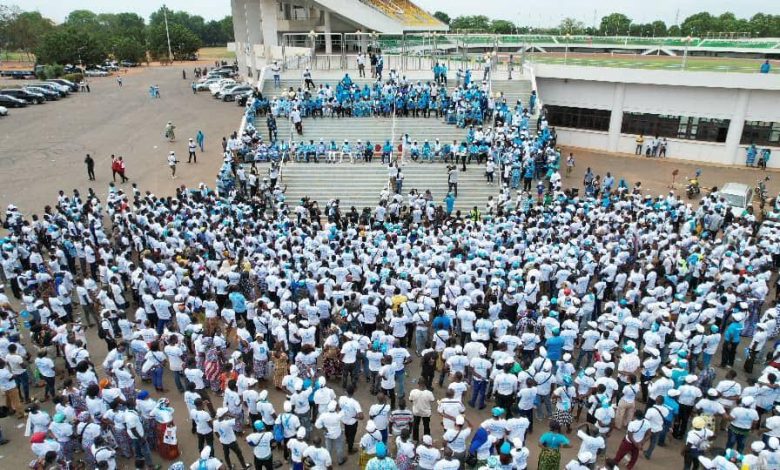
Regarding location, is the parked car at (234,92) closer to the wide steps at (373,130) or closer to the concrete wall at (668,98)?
the wide steps at (373,130)

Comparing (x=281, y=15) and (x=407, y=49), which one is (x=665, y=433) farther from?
(x=281, y=15)

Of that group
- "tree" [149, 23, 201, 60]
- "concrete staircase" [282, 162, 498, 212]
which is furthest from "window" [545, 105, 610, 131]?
"tree" [149, 23, 201, 60]

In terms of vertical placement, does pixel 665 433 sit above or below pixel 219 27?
below

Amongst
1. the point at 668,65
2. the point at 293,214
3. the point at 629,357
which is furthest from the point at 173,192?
the point at 668,65

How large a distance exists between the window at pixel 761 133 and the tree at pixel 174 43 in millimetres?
71966

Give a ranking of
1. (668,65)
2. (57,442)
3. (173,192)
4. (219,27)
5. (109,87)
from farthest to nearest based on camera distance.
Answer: (219,27), (109,87), (668,65), (173,192), (57,442)

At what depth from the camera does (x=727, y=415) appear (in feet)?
27.4

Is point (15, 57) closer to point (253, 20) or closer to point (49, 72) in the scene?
point (49, 72)

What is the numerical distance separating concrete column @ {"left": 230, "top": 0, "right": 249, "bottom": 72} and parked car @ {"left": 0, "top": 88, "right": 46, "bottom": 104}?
611 inches

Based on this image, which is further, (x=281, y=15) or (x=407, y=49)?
(x=281, y=15)

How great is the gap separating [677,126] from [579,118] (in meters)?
4.89

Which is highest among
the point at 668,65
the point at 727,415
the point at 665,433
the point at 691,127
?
the point at 668,65

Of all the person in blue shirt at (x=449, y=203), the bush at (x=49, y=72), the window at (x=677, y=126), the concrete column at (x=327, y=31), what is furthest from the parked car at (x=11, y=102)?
the window at (x=677, y=126)

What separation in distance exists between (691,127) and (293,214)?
20.5 m
